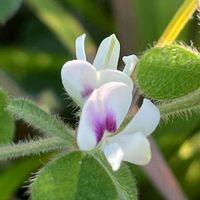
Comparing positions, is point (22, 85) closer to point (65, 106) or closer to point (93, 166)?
point (65, 106)

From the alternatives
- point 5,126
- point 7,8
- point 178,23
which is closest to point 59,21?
point 7,8

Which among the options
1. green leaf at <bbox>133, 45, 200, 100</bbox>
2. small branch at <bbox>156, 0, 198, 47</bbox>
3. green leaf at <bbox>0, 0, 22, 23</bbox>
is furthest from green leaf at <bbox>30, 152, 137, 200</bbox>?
green leaf at <bbox>0, 0, 22, 23</bbox>

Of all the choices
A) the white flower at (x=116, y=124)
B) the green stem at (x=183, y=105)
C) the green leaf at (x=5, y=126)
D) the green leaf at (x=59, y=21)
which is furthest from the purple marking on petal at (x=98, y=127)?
the green leaf at (x=59, y=21)

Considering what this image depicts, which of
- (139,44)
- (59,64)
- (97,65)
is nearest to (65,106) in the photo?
(59,64)

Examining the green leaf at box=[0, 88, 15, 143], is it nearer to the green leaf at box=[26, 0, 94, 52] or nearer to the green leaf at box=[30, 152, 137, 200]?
the green leaf at box=[30, 152, 137, 200]

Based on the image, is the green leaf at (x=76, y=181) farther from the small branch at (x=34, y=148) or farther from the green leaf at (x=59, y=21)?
the green leaf at (x=59, y=21)
